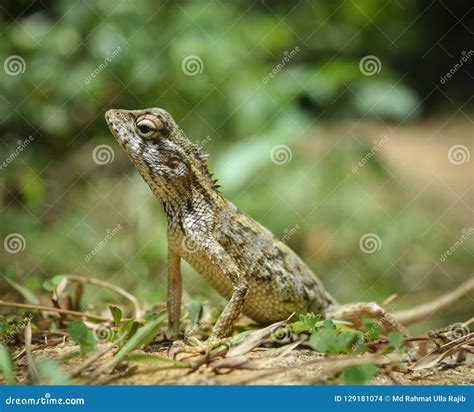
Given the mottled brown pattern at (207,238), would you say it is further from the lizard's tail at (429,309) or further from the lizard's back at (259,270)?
the lizard's tail at (429,309)

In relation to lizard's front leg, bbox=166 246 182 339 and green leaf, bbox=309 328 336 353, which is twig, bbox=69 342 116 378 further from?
green leaf, bbox=309 328 336 353

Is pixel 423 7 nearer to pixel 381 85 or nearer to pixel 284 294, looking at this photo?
pixel 381 85

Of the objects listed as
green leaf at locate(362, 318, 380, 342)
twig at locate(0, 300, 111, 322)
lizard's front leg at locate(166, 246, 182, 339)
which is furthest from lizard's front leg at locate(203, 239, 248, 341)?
twig at locate(0, 300, 111, 322)

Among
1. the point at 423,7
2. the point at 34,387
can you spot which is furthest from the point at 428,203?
the point at 34,387

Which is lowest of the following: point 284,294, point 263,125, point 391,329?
point 284,294

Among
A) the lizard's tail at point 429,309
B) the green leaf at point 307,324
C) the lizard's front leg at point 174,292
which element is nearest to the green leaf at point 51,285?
the lizard's front leg at point 174,292

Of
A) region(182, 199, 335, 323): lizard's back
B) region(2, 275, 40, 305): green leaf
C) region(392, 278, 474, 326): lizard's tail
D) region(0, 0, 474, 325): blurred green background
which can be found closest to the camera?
region(182, 199, 335, 323): lizard's back
